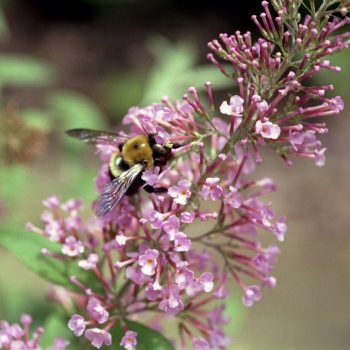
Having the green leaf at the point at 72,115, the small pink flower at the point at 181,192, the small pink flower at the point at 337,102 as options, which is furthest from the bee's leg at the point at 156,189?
the green leaf at the point at 72,115

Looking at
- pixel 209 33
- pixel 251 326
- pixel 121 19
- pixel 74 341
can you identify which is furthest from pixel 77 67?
pixel 74 341

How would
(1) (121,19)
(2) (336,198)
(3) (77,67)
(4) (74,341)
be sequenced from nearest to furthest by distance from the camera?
1. (4) (74,341)
2. (2) (336,198)
3. (3) (77,67)
4. (1) (121,19)

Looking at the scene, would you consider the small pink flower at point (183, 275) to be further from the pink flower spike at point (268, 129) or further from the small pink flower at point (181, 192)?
the pink flower spike at point (268, 129)

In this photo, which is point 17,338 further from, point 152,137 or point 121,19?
point 121,19

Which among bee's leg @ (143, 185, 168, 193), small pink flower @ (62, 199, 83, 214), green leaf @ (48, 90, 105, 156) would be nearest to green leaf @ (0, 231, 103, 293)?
small pink flower @ (62, 199, 83, 214)

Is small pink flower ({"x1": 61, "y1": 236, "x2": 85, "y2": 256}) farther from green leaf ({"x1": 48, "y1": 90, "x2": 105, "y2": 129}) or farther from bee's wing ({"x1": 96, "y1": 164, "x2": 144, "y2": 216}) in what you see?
green leaf ({"x1": 48, "y1": 90, "x2": 105, "y2": 129})

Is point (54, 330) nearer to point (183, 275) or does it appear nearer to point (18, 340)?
point (18, 340)
